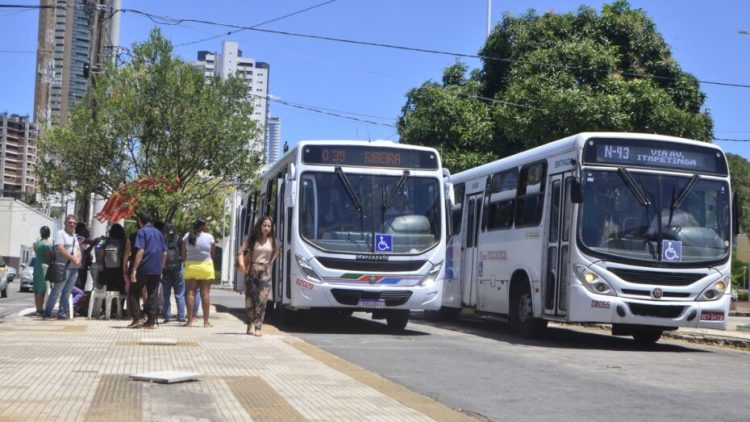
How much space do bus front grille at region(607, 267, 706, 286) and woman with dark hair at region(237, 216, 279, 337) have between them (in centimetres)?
499

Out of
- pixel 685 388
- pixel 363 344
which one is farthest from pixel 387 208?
pixel 685 388

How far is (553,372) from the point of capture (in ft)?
37.2

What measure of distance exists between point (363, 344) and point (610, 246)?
151 inches

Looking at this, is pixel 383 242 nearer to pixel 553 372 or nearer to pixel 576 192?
pixel 576 192

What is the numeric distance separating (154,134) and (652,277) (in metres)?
9.74

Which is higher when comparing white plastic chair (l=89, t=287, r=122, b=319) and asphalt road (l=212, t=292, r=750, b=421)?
white plastic chair (l=89, t=287, r=122, b=319)

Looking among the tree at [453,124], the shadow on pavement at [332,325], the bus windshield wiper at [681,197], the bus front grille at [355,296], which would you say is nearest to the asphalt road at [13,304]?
the shadow on pavement at [332,325]

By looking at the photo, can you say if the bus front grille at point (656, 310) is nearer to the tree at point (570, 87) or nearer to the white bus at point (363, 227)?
the white bus at point (363, 227)

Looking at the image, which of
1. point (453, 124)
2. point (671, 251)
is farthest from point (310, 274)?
point (453, 124)

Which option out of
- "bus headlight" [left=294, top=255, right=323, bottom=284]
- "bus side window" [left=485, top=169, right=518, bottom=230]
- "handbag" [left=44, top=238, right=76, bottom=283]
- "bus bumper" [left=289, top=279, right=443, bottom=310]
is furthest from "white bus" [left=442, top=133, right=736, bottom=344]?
"handbag" [left=44, top=238, right=76, bottom=283]

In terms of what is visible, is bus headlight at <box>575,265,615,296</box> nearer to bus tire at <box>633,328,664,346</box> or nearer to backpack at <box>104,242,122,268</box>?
bus tire at <box>633,328,664,346</box>

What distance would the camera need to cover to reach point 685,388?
33.2ft

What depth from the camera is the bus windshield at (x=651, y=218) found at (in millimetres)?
14648

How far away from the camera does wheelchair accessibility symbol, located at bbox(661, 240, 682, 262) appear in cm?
1463
